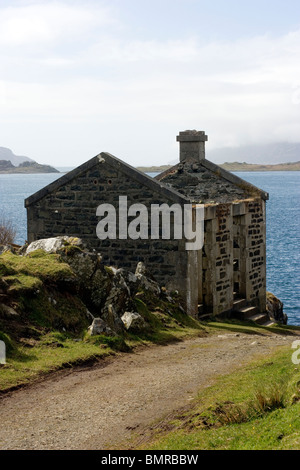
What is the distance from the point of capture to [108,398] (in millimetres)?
10266

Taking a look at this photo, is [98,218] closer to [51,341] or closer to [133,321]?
[133,321]

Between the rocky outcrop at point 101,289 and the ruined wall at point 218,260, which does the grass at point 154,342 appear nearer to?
the rocky outcrop at point 101,289

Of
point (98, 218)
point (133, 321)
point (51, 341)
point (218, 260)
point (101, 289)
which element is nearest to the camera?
point (51, 341)

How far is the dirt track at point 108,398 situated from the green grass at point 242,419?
467 millimetres

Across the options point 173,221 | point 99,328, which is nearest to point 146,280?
point 173,221

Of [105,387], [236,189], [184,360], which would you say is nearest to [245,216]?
[236,189]

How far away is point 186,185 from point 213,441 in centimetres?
1567

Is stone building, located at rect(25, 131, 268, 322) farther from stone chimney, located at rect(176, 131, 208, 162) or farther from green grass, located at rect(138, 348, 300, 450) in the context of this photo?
green grass, located at rect(138, 348, 300, 450)

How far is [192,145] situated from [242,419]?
610 inches

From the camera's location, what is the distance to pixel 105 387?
10852 millimetres

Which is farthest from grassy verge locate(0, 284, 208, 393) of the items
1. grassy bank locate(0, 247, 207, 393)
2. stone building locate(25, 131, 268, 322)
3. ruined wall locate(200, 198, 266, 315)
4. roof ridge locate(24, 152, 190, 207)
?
ruined wall locate(200, 198, 266, 315)

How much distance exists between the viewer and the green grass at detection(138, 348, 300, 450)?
7.79m

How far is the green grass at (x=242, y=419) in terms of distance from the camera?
779cm
